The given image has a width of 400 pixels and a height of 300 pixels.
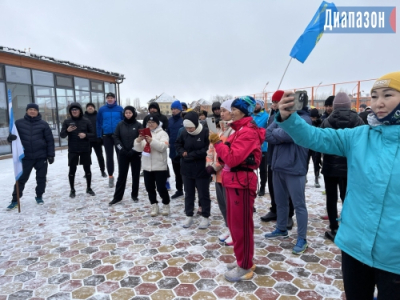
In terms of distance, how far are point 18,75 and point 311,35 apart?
11647 millimetres

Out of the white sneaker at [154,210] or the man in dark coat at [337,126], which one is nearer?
the man in dark coat at [337,126]

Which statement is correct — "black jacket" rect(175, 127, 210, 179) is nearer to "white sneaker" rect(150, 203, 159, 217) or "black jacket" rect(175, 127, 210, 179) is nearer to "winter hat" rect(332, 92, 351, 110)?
"white sneaker" rect(150, 203, 159, 217)

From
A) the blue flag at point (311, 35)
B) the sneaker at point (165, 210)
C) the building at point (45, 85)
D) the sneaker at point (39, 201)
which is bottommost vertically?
the sneaker at point (165, 210)

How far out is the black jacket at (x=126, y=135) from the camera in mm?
5473

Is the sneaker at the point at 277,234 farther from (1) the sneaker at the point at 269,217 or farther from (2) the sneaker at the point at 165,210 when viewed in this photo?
(2) the sneaker at the point at 165,210

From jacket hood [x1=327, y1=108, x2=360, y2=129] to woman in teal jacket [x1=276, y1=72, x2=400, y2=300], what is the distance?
75.3 inches

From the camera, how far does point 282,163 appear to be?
345cm

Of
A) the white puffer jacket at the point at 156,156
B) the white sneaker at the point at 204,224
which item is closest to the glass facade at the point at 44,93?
the white puffer jacket at the point at 156,156

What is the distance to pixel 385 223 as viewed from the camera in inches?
55.8

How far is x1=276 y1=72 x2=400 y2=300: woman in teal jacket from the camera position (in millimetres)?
1396

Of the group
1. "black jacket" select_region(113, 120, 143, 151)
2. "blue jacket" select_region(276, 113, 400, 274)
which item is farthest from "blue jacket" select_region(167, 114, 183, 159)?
"blue jacket" select_region(276, 113, 400, 274)

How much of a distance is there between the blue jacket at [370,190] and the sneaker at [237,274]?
4.85ft

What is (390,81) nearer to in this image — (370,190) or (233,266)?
(370,190)

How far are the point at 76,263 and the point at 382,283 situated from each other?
319 centimetres
